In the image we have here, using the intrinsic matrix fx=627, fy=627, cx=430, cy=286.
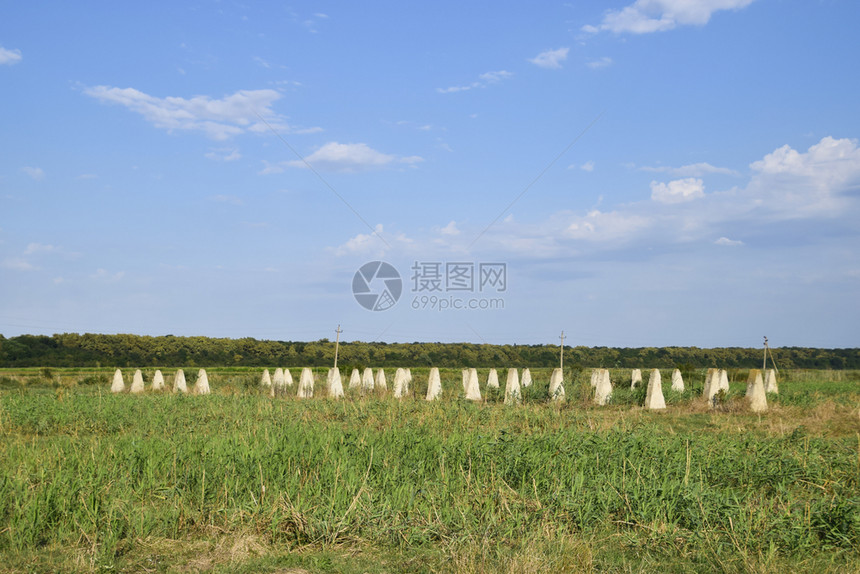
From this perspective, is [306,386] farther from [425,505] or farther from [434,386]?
[425,505]

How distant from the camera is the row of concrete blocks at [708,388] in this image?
16.8 metres

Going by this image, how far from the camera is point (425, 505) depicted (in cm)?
589

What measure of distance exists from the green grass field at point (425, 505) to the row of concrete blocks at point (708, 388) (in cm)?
793

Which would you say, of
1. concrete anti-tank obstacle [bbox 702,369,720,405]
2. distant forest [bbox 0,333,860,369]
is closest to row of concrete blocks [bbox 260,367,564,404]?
concrete anti-tank obstacle [bbox 702,369,720,405]

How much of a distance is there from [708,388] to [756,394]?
1750 mm

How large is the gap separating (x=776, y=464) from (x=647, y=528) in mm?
3313

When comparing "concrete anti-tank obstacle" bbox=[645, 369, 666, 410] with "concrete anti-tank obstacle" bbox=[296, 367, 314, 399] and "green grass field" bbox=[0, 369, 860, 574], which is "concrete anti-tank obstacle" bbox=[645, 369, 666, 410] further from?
"concrete anti-tank obstacle" bbox=[296, 367, 314, 399]

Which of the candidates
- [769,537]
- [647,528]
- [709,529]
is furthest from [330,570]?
[769,537]

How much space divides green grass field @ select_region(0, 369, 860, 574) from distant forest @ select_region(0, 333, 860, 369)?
95.3 ft

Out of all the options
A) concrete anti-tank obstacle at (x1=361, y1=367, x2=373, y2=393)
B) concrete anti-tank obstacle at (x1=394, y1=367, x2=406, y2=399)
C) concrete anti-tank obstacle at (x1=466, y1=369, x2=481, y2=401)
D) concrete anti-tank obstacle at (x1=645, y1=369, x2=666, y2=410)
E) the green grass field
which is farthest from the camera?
concrete anti-tank obstacle at (x1=361, y1=367, x2=373, y2=393)

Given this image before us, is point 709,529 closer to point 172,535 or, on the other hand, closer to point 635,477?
point 635,477

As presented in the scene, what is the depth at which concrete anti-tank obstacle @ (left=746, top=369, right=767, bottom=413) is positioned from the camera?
54.4 feet

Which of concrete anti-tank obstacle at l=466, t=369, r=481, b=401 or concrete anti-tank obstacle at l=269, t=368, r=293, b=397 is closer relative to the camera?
concrete anti-tank obstacle at l=466, t=369, r=481, b=401

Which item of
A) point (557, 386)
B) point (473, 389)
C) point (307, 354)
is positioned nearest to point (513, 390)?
point (557, 386)
